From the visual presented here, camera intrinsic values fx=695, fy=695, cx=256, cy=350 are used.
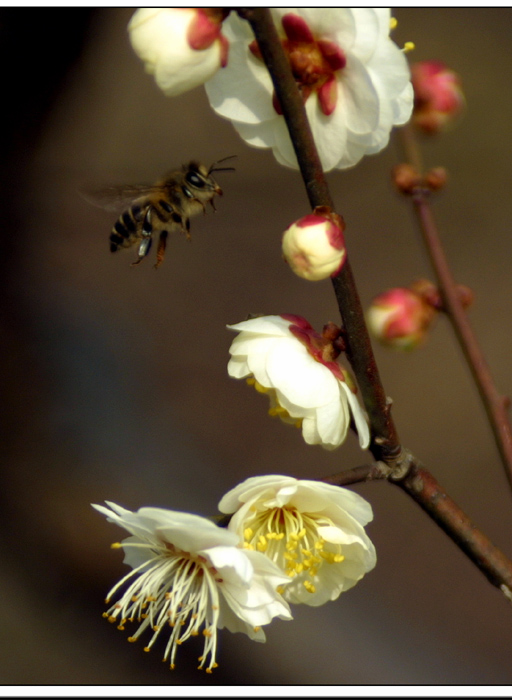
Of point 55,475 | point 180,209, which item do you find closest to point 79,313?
point 55,475

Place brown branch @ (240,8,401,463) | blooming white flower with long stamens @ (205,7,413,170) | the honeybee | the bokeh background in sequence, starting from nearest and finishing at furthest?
brown branch @ (240,8,401,463)
blooming white flower with long stamens @ (205,7,413,170)
the honeybee
the bokeh background

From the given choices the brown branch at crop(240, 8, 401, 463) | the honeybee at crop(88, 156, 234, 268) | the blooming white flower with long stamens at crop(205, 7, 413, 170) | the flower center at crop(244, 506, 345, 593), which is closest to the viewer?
the brown branch at crop(240, 8, 401, 463)

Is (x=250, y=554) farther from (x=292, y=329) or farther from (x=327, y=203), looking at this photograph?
(x=327, y=203)

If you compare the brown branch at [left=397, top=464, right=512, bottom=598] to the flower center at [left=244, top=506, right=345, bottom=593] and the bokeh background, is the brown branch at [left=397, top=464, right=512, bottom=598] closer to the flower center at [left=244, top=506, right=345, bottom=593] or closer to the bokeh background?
the flower center at [left=244, top=506, right=345, bottom=593]

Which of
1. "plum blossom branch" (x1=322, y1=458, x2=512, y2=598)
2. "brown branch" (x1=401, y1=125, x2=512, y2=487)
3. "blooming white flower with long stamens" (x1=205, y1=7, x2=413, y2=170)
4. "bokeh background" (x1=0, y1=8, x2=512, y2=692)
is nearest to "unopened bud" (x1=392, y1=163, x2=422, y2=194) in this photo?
"brown branch" (x1=401, y1=125, x2=512, y2=487)

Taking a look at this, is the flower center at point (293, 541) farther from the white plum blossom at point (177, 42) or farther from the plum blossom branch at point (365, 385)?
the white plum blossom at point (177, 42)

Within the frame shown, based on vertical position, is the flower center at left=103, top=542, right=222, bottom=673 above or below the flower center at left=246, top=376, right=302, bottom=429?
below

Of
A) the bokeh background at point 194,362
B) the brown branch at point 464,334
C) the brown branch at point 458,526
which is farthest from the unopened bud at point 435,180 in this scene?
the bokeh background at point 194,362

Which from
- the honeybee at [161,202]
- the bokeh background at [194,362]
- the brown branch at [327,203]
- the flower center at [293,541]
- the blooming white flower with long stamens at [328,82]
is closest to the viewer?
the brown branch at [327,203]
